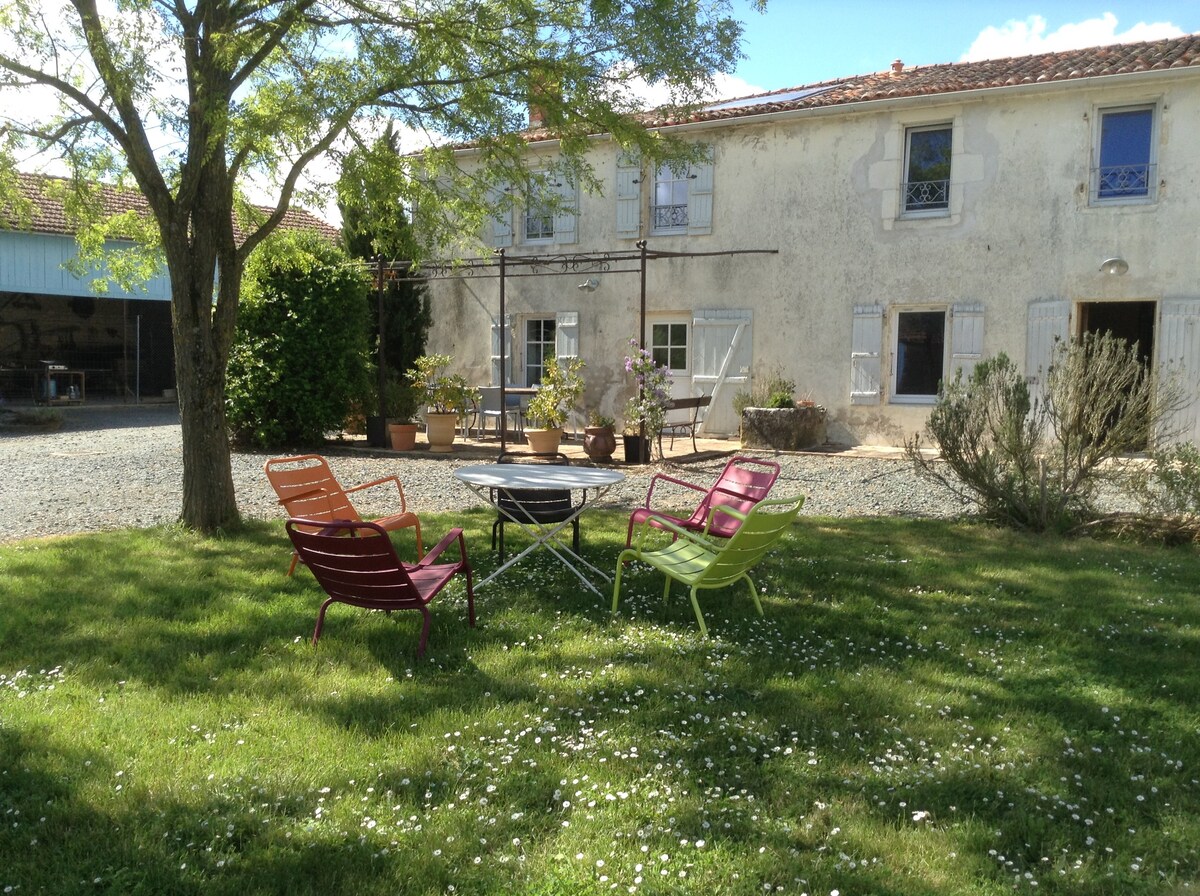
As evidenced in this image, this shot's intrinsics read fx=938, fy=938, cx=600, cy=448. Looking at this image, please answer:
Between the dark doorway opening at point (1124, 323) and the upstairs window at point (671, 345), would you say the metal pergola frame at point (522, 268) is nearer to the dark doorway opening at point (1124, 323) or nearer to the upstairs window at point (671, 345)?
the upstairs window at point (671, 345)

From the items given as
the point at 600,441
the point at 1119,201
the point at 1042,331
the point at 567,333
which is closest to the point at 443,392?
the point at 600,441

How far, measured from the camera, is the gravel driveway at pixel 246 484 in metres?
8.20

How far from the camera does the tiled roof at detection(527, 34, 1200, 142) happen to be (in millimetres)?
11273

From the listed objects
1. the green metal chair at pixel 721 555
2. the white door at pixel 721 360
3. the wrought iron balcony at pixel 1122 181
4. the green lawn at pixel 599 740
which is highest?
the wrought iron balcony at pixel 1122 181

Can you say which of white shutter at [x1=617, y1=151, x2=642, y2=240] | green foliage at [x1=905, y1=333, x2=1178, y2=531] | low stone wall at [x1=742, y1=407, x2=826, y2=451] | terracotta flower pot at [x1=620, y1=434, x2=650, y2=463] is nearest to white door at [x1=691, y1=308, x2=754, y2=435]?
low stone wall at [x1=742, y1=407, x2=826, y2=451]

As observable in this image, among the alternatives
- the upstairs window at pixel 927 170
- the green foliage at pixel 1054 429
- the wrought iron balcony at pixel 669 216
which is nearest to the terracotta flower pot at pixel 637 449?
the green foliage at pixel 1054 429

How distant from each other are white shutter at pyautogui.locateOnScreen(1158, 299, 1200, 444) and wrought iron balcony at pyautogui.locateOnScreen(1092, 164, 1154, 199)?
55.6 inches

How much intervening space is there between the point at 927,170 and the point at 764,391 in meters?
3.66

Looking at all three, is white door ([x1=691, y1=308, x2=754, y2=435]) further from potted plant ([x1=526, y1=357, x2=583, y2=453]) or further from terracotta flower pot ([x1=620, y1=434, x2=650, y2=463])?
terracotta flower pot ([x1=620, y1=434, x2=650, y2=463])

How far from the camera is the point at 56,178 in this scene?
24.5 ft

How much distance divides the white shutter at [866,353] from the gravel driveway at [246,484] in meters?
1.30

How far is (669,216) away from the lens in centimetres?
1446

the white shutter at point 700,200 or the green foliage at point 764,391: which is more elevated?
the white shutter at point 700,200

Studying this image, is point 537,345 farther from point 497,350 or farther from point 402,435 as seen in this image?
point 402,435
